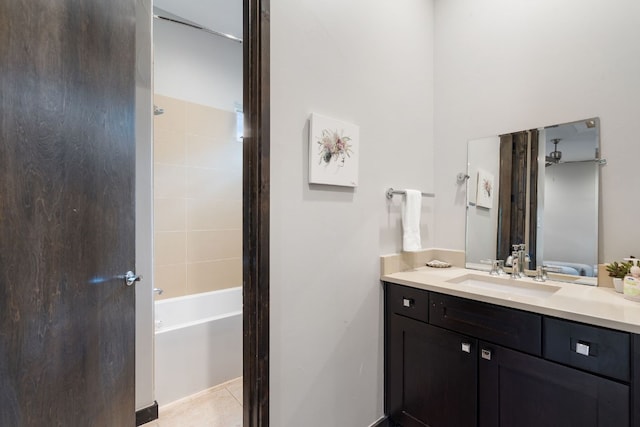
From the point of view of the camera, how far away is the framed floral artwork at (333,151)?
1321mm

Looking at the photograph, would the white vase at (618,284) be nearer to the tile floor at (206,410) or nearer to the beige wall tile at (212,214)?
the tile floor at (206,410)

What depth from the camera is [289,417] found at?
4.16ft

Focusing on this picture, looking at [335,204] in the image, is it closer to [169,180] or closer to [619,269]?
[619,269]

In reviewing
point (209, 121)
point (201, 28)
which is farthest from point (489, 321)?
point (201, 28)

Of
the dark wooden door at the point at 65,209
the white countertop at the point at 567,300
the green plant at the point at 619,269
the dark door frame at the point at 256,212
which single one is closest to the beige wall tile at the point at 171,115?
the dark wooden door at the point at 65,209

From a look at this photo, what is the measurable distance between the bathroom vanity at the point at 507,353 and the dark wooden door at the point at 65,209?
51.1 inches

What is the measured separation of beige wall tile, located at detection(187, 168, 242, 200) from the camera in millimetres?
2604

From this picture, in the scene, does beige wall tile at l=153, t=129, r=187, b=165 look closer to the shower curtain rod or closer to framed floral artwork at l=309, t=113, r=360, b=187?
the shower curtain rod

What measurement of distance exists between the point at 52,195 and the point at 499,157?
2.10m

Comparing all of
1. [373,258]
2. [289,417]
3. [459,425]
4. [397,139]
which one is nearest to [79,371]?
[289,417]

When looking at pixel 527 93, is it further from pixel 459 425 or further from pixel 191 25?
pixel 191 25

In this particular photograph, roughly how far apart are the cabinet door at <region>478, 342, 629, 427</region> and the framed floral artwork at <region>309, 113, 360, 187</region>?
991 millimetres

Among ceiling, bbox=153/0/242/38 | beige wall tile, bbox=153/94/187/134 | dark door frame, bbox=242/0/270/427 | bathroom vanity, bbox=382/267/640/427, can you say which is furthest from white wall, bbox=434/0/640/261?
beige wall tile, bbox=153/94/187/134

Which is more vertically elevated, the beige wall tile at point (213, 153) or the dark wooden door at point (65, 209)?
the beige wall tile at point (213, 153)
